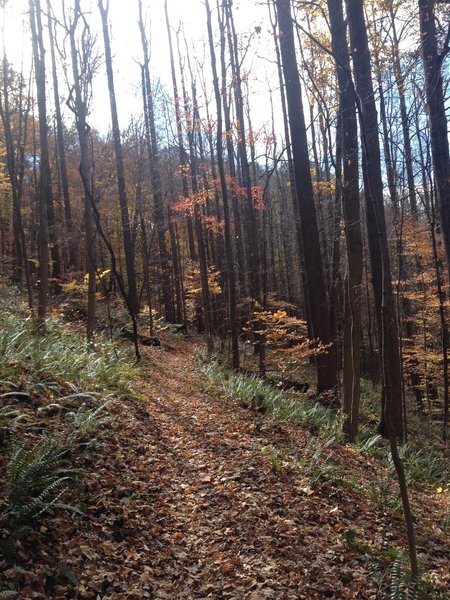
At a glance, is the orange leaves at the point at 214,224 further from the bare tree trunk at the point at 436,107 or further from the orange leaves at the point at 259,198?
the bare tree trunk at the point at 436,107

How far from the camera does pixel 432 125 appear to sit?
7949 millimetres

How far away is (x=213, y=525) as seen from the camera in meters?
4.25

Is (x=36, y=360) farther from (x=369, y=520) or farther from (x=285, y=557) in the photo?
(x=369, y=520)

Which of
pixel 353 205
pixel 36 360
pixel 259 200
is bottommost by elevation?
pixel 36 360

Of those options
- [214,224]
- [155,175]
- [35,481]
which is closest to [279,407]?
[35,481]

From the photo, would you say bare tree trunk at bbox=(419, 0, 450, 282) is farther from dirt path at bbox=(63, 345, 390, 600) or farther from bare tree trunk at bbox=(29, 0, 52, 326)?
bare tree trunk at bbox=(29, 0, 52, 326)

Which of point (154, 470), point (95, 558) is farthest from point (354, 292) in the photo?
point (95, 558)

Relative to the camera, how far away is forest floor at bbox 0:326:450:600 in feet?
10.7

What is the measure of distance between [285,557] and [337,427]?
4.74 meters

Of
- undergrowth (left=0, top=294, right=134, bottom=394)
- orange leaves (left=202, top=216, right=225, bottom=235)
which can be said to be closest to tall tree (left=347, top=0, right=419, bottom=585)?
undergrowth (left=0, top=294, right=134, bottom=394)

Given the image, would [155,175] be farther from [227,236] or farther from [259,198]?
[227,236]

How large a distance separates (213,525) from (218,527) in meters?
0.06

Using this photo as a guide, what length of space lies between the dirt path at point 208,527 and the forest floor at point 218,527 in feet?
0.03

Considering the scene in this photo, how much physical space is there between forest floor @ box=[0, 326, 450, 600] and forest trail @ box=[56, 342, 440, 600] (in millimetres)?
12
